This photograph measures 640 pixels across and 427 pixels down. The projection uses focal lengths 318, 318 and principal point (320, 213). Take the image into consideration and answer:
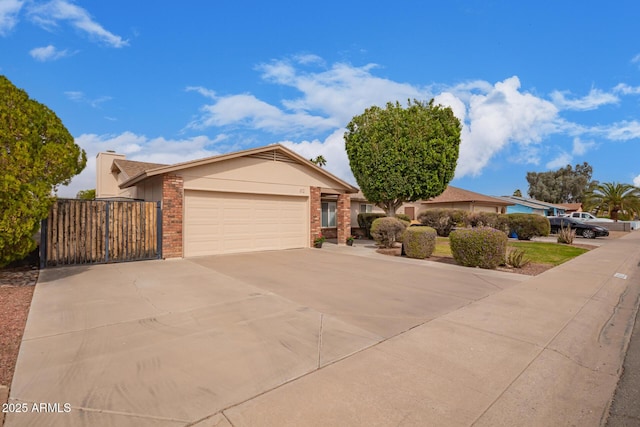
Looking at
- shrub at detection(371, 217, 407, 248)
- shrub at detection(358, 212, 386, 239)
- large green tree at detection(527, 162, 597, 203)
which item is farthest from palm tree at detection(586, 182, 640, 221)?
shrub at detection(371, 217, 407, 248)

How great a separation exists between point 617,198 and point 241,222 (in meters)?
41.5

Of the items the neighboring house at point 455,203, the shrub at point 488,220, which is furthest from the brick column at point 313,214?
the neighboring house at point 455,203

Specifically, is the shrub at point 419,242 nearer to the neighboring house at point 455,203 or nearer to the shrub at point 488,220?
the shrub at point 488,220

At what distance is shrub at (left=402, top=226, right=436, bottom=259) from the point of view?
470 inches

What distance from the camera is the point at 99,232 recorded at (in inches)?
387

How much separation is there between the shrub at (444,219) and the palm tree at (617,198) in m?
24.9

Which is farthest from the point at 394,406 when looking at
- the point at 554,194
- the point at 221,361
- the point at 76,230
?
the point at 554,194

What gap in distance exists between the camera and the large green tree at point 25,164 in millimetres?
6914

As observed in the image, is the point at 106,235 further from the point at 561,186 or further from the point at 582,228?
the point at 561,186

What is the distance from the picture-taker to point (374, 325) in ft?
15.9

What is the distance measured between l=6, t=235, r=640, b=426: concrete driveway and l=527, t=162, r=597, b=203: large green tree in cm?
6496

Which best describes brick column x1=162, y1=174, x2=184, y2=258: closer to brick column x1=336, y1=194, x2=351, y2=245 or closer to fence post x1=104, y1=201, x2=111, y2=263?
fence post x1=104, y1=201, x2=111, y2=263

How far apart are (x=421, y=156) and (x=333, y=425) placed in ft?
56.9

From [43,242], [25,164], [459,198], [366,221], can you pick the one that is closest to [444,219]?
[366,221]
